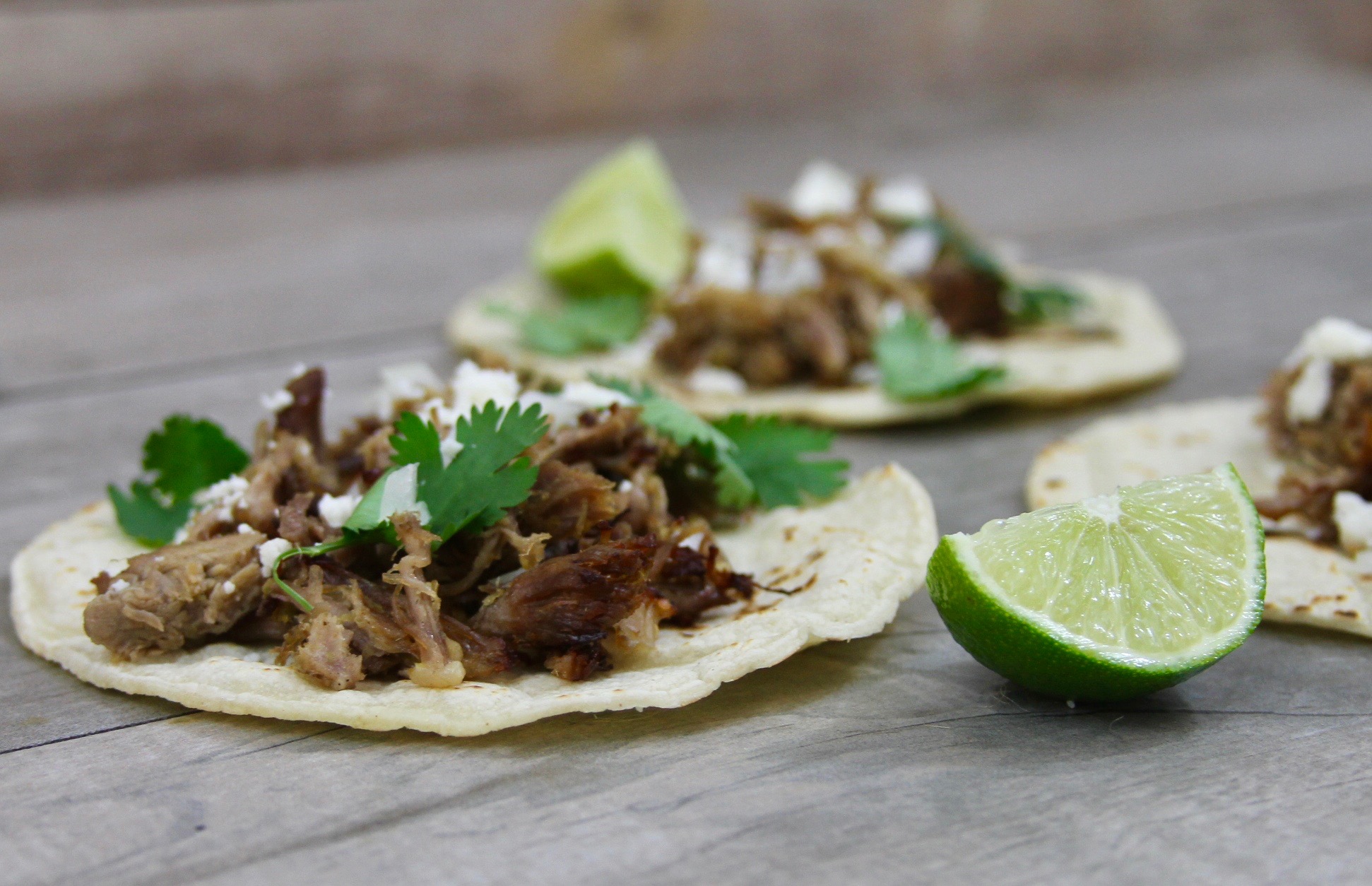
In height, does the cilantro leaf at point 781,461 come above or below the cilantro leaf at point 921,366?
below

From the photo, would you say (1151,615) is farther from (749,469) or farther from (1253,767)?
(749,469)

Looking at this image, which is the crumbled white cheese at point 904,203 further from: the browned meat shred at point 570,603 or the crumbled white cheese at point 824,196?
the browned meat shred at point 570,603

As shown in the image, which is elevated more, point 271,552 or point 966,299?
point 966,299

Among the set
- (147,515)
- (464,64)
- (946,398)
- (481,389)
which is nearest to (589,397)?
(481,389)

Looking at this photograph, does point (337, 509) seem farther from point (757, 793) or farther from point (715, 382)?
point (715, 382)

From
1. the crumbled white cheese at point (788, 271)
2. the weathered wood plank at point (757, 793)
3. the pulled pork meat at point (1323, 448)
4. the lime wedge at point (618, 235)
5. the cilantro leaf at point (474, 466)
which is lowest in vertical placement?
the weathered wood plank at point (757, 793)

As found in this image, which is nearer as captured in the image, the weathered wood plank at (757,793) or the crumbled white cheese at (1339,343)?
the weathered wood plank at (757,793)

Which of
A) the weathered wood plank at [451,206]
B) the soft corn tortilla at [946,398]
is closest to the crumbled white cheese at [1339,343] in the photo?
the soft corn tortilla at [946,398]
